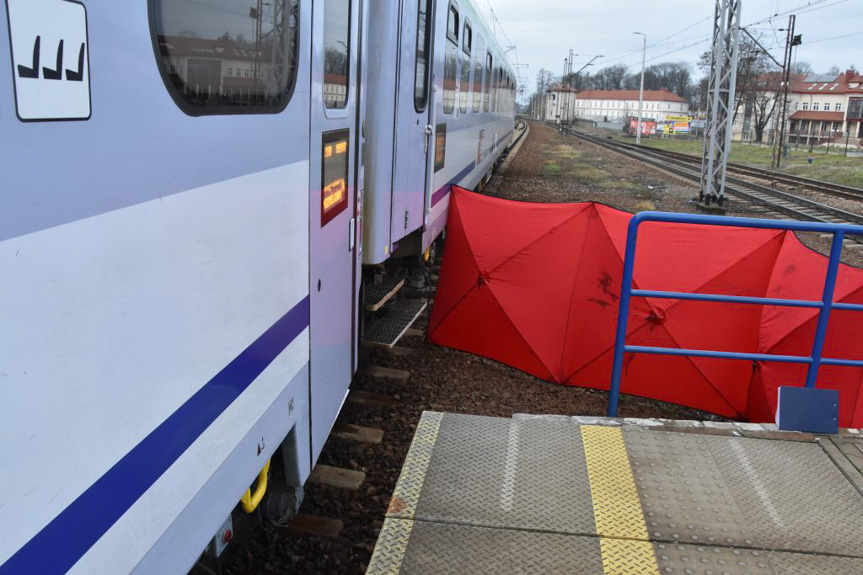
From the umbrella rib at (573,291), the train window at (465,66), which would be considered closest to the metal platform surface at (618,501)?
the umbrella rib at (573,291)

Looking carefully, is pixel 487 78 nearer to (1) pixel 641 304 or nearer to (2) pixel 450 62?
(2) pixel 450 62

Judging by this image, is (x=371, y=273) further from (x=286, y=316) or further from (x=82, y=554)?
(x=82, y=554)

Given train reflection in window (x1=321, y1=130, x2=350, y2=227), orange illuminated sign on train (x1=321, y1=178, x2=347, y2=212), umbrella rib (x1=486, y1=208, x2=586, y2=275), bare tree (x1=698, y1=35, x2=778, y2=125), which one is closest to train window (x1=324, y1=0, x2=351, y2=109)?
train reflection in window (x1=321, y1=130, x2=350, y2=227)

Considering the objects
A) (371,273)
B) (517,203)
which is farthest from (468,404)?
(517,203)

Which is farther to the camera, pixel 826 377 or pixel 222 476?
pixel 826 377

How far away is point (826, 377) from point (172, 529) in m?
4.98

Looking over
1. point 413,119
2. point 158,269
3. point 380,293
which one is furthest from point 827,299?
point 158,269

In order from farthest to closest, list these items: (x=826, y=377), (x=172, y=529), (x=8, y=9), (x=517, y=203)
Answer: (x=517, y=203)
(x=826, y=377)
(x=172, y=529)
(x=8, y=9)

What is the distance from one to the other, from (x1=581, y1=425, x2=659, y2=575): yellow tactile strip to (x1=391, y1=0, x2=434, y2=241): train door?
2.49m

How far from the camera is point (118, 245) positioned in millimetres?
1623

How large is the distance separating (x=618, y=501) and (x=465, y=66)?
7.15 meters

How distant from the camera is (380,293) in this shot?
6.05m

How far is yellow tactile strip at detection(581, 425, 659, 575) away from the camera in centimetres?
292

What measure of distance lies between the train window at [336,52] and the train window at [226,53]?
1.89 ft
